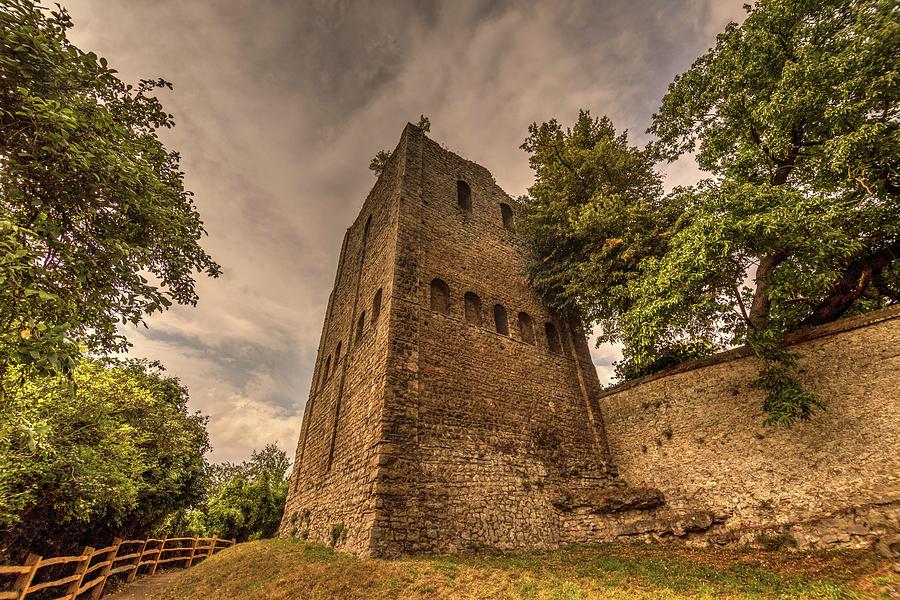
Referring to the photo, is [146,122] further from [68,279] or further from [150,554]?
[150,554]

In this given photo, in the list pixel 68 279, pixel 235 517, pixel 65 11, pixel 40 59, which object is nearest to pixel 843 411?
pixel 68 279

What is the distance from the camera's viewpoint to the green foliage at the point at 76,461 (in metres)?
7.85

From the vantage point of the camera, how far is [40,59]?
4.53 m

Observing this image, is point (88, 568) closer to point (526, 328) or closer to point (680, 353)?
point (526, 328)

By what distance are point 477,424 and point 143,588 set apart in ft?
38.2

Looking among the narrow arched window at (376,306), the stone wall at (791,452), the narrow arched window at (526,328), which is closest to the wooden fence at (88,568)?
the narrow arched window at (376,306)

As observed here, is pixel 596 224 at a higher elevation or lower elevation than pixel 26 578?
higher

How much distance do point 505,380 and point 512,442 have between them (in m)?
1.90

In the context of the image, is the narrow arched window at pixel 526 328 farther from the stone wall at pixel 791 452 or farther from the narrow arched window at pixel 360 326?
the narrow arched window at pixel 360 326

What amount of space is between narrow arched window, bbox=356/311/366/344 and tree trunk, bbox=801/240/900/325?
13023 millimetres

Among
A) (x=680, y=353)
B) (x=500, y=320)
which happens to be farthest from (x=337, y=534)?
(x=680, y=353)

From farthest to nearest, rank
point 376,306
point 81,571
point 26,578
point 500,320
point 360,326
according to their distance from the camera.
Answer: point 500,320, point 360,326, point 376,306, point 81,571, point 26,578

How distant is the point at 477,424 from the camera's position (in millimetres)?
10094

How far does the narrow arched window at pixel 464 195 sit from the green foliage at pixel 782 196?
682 centimetres
